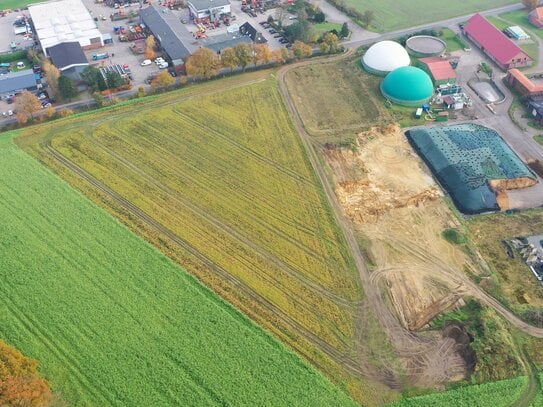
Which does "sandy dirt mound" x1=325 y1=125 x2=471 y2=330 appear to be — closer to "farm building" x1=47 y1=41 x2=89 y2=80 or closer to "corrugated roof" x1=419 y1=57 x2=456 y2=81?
"corrugated roof" x1=419 y1=57 x2=456 y2=81

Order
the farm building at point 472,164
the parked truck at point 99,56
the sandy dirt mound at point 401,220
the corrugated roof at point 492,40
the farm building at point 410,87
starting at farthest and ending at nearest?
the parked truck at point 99,56 < the corrugated roof at point 492,40 < the farm building at point 410,87 < the farm building at point 472,164 < the sandy dirt mound at point 401,220

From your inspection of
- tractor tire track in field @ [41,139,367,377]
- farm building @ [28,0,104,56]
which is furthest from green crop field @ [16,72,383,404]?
farm building @ [28,0,104,56]

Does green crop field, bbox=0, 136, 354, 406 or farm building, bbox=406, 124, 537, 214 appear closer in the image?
green crop field, bbox=0, 136, 354, 406

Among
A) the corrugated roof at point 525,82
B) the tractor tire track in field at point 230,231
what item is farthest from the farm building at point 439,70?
the tractor tire track in field at point 230,231

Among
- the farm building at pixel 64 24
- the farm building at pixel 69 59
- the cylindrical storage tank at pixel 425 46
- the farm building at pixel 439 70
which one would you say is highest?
the farm building at pixel 64 24

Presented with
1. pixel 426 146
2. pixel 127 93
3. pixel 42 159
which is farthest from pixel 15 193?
pixel 426 146

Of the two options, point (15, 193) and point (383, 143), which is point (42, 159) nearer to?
point (15, 193)

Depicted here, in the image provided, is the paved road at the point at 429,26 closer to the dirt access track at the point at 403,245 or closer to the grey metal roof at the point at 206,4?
the grey metal roof at the point at 206,4
